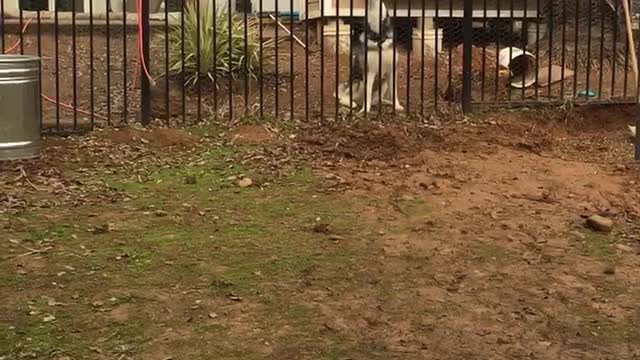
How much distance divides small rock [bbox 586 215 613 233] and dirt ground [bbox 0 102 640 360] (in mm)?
56

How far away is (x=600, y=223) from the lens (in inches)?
236

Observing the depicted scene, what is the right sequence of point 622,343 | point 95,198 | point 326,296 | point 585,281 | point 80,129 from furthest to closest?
point 80,129 < point 95,198 < point 585,281 < point 326,296 < point 622,343

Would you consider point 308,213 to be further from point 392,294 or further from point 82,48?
point 82,48

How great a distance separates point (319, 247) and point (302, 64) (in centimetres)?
711

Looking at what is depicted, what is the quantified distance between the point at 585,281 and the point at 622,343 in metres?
0.76

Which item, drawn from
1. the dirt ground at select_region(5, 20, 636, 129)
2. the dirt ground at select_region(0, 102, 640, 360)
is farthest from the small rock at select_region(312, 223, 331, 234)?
the dirt ground at select_region(5, 20, 636, 129)

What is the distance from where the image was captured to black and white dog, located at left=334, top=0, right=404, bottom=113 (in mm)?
9781

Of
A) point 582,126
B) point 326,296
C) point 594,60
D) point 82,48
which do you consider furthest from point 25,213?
point 594,60

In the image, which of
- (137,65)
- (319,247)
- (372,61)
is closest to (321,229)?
(319,247)

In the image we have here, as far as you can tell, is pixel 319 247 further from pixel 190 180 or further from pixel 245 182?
pixel 190 180

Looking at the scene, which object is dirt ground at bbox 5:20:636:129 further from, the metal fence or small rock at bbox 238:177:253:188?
small rock at bbox 238:177:253:188

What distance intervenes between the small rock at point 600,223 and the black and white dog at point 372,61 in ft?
12.5

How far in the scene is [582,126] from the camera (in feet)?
31.8

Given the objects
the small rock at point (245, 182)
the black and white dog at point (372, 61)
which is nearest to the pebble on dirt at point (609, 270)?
the small rock at point (245, 182)
